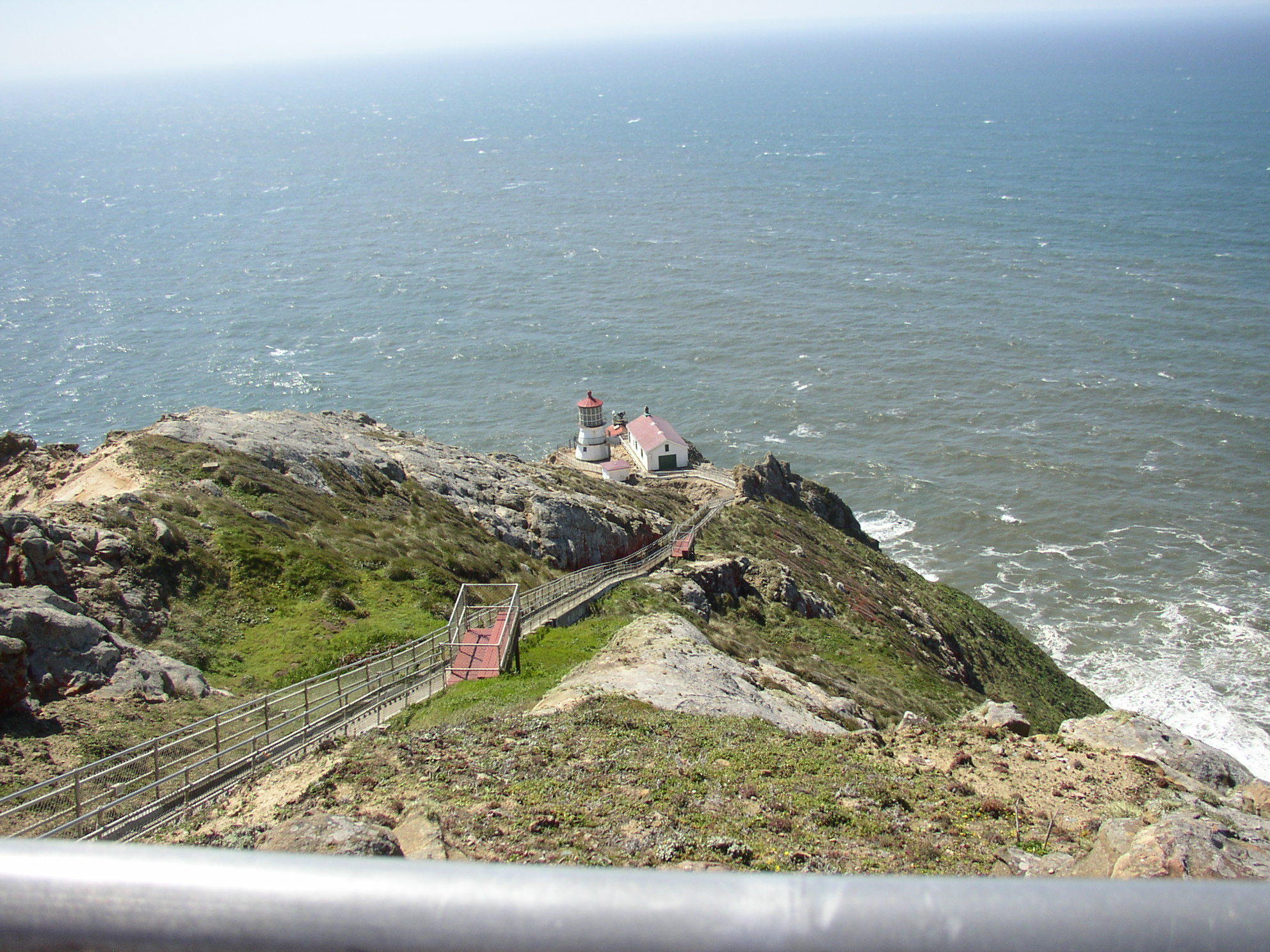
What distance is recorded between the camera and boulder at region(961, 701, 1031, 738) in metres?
22.4

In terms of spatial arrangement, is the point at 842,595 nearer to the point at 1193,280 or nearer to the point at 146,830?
the point at 146,830

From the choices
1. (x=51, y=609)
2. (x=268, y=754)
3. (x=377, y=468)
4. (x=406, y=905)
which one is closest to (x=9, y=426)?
(x=377, y=468)

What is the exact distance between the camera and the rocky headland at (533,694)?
14359 mm

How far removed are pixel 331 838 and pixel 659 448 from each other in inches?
1798

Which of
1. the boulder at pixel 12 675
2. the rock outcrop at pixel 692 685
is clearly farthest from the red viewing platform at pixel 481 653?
the boulder at pixel 12 675

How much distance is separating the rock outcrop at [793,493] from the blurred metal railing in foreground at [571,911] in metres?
48.9

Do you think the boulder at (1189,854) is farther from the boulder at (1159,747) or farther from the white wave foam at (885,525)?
the white wave foam at (885,525)

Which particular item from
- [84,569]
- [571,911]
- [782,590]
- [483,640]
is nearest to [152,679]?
[84,569]

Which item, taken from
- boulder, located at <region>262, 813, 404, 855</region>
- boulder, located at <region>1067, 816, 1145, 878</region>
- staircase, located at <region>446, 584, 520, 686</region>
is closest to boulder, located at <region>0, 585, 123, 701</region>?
staircase, located at <region>446, 584, 520, 686</region>

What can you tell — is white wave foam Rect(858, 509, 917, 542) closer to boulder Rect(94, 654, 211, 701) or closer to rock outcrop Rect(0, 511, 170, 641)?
rock outcrop Rect(0, 511, 170, 641)

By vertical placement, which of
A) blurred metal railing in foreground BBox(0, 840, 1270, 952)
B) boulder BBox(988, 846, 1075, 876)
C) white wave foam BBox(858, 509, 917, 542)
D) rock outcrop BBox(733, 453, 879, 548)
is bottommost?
white wave foam BBox(858, 509, 917, 542)

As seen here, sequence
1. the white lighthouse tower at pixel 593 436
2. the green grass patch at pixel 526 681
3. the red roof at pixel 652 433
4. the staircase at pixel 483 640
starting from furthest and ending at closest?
the white lighthouse tower at pixel 593 436, the red roof at pixel 652 433, the staircase at pixel 483 640, the green grass patch at pixel 526 681

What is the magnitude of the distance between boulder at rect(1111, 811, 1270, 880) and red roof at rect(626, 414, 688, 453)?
43.5 m

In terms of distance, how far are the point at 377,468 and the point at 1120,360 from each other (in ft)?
243
